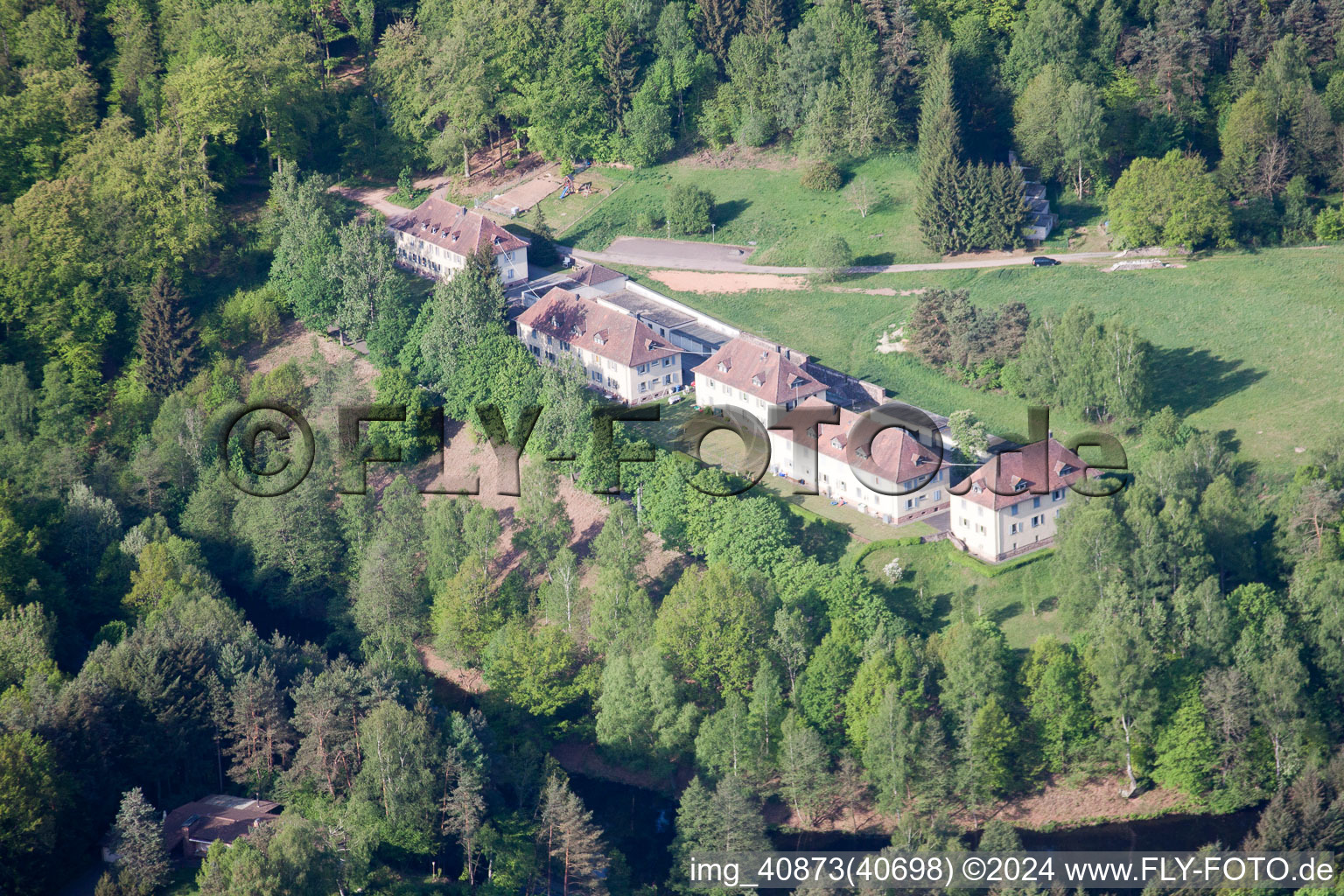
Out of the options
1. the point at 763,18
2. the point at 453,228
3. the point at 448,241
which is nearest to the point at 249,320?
the point at 448,241

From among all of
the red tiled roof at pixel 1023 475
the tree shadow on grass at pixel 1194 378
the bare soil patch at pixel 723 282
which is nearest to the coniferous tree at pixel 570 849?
the red tiled roof at pixel 1023 475

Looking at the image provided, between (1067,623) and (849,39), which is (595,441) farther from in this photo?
(849,39)

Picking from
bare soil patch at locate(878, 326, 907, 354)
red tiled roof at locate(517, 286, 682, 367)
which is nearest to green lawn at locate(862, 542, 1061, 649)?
bare soil patch at locate(878, 326, 907, 354)

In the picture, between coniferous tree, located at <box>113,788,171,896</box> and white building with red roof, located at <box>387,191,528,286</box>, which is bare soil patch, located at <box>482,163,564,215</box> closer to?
white building with red roof, located at <box>387,191,528,286</box>

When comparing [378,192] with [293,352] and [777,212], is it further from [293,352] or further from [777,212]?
Answer: [777,212]

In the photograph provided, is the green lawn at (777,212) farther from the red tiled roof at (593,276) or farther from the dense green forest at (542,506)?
the red tiled roof at (593,276)

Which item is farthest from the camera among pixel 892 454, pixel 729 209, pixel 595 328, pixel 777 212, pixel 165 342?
pixel 729 209

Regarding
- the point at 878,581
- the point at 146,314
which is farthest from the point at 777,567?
the point at 146,314
